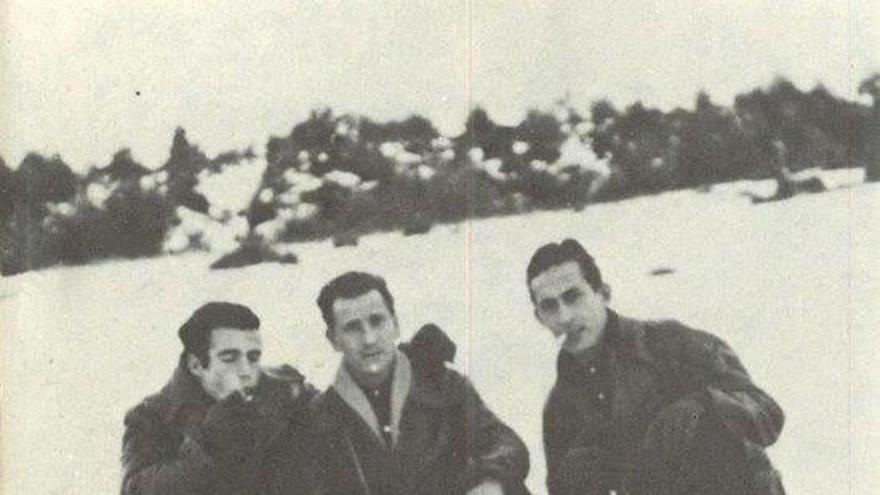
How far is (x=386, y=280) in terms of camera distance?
315 centimetres

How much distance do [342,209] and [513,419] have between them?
591 millimetres

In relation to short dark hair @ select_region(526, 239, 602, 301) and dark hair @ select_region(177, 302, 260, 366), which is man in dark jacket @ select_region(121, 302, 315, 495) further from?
short dark hair @ select_region(526, 239, 602, 301)

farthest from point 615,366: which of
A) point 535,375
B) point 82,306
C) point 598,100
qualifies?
point 82,306

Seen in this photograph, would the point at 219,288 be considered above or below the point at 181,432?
above

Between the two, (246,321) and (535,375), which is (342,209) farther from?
(535,375)

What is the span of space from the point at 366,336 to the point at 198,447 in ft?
1.42

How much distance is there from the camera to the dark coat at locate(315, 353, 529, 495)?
123 inches

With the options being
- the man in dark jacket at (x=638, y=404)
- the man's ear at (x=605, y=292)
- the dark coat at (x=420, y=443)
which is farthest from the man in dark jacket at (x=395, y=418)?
the man's ear at (x=605, y=292)

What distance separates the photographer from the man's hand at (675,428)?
315cm

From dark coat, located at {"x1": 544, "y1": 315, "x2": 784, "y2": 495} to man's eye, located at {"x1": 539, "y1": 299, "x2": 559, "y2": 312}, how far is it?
0.10 m

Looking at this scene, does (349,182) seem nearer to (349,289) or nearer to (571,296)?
(349,289)

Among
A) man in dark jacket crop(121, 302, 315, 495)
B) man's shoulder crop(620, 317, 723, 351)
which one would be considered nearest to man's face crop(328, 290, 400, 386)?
man in dark jacket crop(121, 302, 315, 495)

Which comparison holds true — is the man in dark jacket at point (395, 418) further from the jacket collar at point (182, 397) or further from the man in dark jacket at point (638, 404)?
the jacket collar at point (182, 397)

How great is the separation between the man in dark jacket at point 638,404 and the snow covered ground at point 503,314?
0.11 feet
